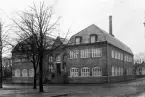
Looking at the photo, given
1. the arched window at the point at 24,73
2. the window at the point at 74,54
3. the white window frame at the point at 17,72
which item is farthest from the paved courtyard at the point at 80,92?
the white window frame at the point at 17,72

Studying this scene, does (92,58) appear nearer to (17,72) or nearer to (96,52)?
(96,52)

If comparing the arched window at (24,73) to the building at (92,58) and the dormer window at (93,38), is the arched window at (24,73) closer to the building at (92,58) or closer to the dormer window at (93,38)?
the building at (92,58)

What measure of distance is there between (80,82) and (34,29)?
2010 centimetres

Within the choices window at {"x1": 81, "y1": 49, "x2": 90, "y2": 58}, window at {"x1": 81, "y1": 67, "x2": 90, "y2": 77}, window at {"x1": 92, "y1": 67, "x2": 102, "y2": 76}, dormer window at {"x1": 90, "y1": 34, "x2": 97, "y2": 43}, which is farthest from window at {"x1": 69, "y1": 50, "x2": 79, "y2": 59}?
window at {"x1": 92, "y1": 67, "x2": 102, "y2": 76}

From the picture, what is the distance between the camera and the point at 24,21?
71.4ft

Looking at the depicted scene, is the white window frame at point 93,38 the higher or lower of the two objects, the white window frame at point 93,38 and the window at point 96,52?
the higher

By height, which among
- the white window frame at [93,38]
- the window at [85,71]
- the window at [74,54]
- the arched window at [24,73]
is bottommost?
the arched window at [24,73]

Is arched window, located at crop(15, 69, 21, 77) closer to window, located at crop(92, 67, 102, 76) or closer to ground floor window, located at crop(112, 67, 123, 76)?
window, located at crop(92, 67, 102, 76)

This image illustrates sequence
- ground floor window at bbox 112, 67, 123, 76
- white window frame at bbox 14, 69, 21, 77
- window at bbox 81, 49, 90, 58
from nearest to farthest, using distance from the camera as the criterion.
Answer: window at bbox 81, 49, 90, 58 → ground floor window at bbox 112, 67, 123, 76 → white window frame at bbox 14, 69, 21, 77

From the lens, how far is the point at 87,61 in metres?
39.4

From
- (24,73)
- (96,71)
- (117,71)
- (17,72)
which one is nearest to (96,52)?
(96,71)

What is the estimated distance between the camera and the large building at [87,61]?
1489 inches

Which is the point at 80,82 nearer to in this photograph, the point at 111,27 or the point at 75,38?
the point at 75,38

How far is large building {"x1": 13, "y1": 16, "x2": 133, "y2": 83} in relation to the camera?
37.8 m
